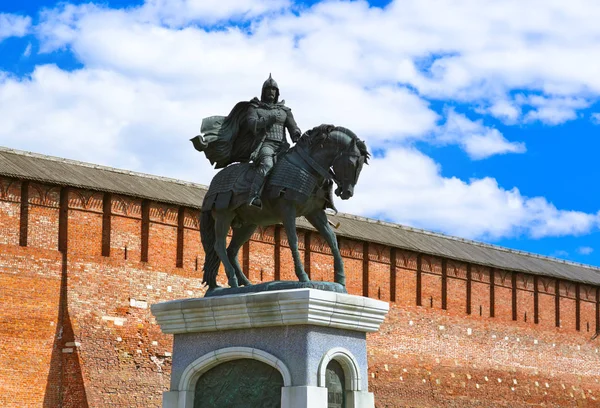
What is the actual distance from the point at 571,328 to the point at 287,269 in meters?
10.9

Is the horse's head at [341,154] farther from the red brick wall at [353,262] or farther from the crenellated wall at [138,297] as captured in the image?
the red brick wall at [353,262]

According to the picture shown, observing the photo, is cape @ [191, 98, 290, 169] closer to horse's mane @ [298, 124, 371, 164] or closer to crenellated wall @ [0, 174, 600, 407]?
horse's mane @ [298, 124, 371, 164]

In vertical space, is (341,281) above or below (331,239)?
below

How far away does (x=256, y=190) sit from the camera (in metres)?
7.88

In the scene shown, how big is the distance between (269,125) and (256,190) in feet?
2.11

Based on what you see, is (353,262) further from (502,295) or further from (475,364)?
(502,295)

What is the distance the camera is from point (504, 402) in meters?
28.3

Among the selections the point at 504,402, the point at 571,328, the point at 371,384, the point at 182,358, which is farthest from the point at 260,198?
the point at 571,328

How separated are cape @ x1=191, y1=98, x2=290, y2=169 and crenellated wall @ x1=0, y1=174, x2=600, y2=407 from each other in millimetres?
10933

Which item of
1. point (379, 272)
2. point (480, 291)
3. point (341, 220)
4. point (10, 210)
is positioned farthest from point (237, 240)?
point (480, 291)

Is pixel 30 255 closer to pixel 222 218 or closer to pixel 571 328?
pixel 222 218

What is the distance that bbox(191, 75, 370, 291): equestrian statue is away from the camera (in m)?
7.88

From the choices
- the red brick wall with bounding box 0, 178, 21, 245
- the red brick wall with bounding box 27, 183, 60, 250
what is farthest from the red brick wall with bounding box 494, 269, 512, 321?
the red brick wall with bounding box 0, 178, 21, 245

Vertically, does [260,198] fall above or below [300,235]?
below
